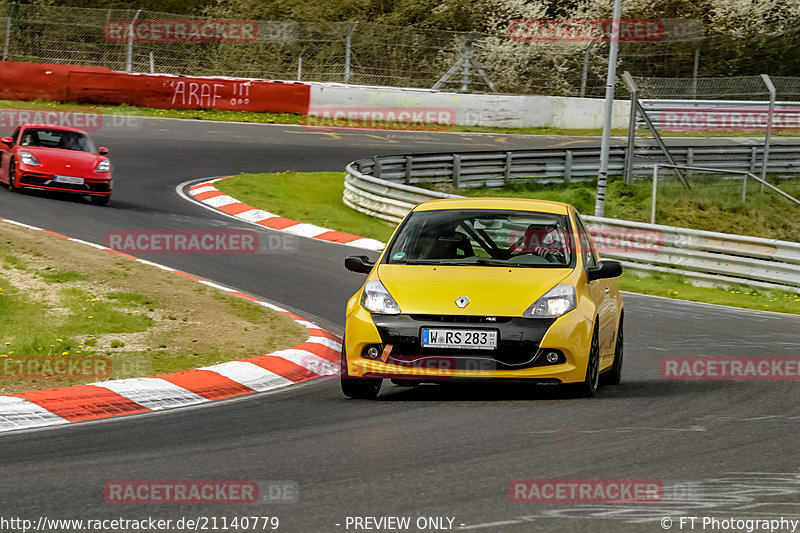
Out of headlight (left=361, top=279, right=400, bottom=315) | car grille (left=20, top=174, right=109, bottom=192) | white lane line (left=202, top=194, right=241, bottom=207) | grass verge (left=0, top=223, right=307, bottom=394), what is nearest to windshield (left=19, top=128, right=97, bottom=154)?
car grille (left=20, top=174, right=109, bottom=192)

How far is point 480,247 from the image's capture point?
953 cm

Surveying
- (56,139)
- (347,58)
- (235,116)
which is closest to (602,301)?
(56,139)

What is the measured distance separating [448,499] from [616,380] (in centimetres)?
448

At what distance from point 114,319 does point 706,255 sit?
10313 mm

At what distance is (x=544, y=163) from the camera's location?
1177 inches

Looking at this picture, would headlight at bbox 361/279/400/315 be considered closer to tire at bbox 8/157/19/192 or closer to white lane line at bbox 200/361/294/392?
white lane line at bbox 200/361/294/392

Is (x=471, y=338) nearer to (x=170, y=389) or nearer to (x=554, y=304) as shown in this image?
(x=554, y=304)

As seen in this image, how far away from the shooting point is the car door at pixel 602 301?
8898 millimetres

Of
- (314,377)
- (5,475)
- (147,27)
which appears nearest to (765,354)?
(314,377)

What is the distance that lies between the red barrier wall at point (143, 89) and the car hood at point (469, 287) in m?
27.3

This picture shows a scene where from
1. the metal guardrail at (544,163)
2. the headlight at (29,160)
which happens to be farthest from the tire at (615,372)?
the metal guardrail at (544,163)

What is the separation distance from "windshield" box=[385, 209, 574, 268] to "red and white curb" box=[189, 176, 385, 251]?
9578 mm

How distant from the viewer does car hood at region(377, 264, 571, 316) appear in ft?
26.8

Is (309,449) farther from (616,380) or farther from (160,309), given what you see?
(160,309)
